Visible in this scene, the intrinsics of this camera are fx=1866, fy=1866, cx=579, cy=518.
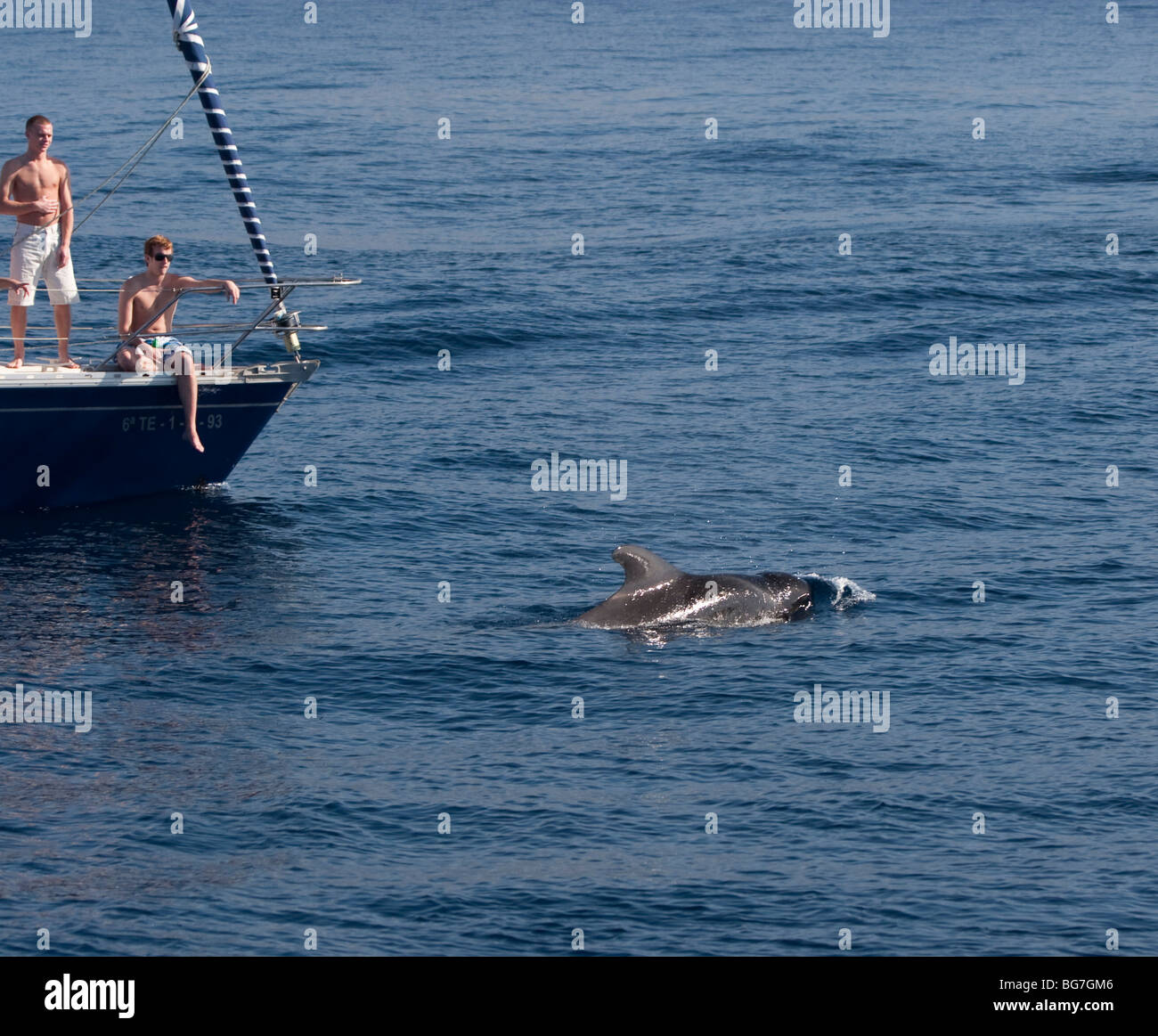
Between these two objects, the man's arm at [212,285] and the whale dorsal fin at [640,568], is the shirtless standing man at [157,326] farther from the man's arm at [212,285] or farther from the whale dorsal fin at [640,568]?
the whale dorsal fin at [640,568]

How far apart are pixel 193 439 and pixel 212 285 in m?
3.16

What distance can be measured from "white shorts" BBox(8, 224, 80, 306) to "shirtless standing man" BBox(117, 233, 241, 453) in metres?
0.92

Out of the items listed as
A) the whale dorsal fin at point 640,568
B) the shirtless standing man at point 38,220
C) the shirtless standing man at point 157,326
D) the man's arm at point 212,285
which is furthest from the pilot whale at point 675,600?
the shirtless standing man at point 38,220

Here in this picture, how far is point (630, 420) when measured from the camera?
122 ft

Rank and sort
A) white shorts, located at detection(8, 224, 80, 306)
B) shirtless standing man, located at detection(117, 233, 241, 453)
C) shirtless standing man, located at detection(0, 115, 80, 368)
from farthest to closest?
shirtless standing man, located at detection(117, 233, 241, 453) < white shorts, located at detection(8, 224, 80, 306) < shirtless standing man, located at detection(0, 115, 80, 368)

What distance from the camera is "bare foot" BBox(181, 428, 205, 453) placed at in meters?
30.0

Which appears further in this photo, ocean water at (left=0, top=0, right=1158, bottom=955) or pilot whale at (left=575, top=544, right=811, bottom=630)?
pilot whale at (left=575, top=544, right=811, bottom=630)

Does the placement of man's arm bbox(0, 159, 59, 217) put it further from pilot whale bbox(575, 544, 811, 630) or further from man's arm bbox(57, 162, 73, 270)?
pilot whale bbox(575, 544, 811, 630)

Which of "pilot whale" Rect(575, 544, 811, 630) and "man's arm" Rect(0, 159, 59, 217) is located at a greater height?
"man's arm" Rect(0, 159, 59, 217)

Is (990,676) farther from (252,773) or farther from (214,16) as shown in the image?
(214,16)

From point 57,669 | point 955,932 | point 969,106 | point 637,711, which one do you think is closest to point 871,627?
point 637,711

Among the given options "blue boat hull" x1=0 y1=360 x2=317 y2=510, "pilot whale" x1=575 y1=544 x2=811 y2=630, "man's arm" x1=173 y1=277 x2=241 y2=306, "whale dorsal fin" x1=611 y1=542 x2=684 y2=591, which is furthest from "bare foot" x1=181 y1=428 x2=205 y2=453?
"whale dorsal fin" x1=611 y1=542 x2=684 y2=591

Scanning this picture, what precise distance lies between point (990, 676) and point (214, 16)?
10847 centimetres
